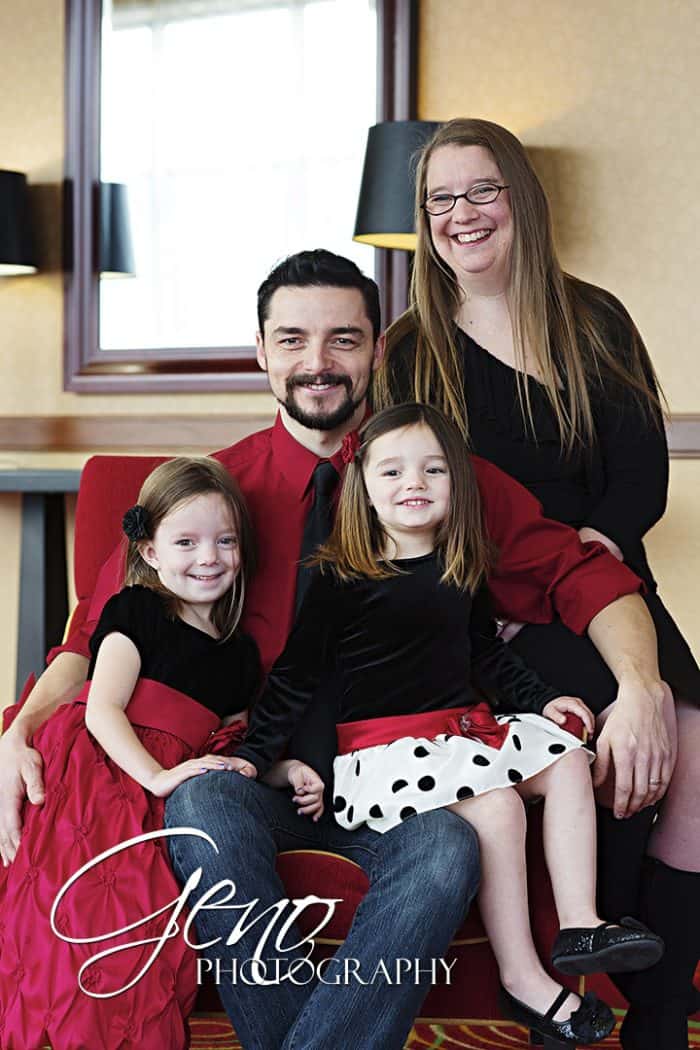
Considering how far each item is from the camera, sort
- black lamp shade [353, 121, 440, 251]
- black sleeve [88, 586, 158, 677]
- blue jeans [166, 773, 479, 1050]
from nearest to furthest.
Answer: blue jeans [166, 773, 479, 1050] < black sleeve [88, 586, 158, 677] < black lamp shade [353, 121, 440, 251]

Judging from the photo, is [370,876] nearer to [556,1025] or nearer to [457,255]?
[556,1025]

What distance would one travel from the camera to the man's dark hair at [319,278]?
199 centimetres

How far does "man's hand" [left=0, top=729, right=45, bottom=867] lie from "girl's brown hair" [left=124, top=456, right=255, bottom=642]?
286mm

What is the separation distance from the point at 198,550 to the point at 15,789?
15.8 inches

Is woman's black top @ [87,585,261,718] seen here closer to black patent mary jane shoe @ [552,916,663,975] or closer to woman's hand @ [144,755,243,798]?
woman's hand @ [144,755,243,798]

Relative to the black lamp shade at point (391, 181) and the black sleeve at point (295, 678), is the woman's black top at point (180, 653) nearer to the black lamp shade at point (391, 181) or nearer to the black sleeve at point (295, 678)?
the black sleeve at point (295, 678)

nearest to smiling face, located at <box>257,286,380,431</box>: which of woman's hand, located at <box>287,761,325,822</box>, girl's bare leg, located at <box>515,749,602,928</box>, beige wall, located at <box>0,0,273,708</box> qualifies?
woman's hand, located at <box>287,761,325,822</box>

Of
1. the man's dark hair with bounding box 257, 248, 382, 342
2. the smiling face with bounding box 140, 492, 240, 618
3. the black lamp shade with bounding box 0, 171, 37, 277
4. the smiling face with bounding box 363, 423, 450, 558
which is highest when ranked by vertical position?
the black lamp shade with bounding box 0, 171, 37, 277

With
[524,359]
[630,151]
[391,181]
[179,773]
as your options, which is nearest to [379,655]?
[179,773]

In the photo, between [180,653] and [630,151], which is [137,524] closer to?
[180,653]

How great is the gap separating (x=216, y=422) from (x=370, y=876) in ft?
7.37

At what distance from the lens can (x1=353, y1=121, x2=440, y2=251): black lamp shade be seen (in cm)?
327

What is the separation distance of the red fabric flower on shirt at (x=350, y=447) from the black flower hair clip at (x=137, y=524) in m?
0.30

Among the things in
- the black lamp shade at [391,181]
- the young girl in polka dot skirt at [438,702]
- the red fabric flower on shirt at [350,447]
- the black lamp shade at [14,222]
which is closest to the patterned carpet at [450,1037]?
the young girl in polka dot skirt at [438,702]
